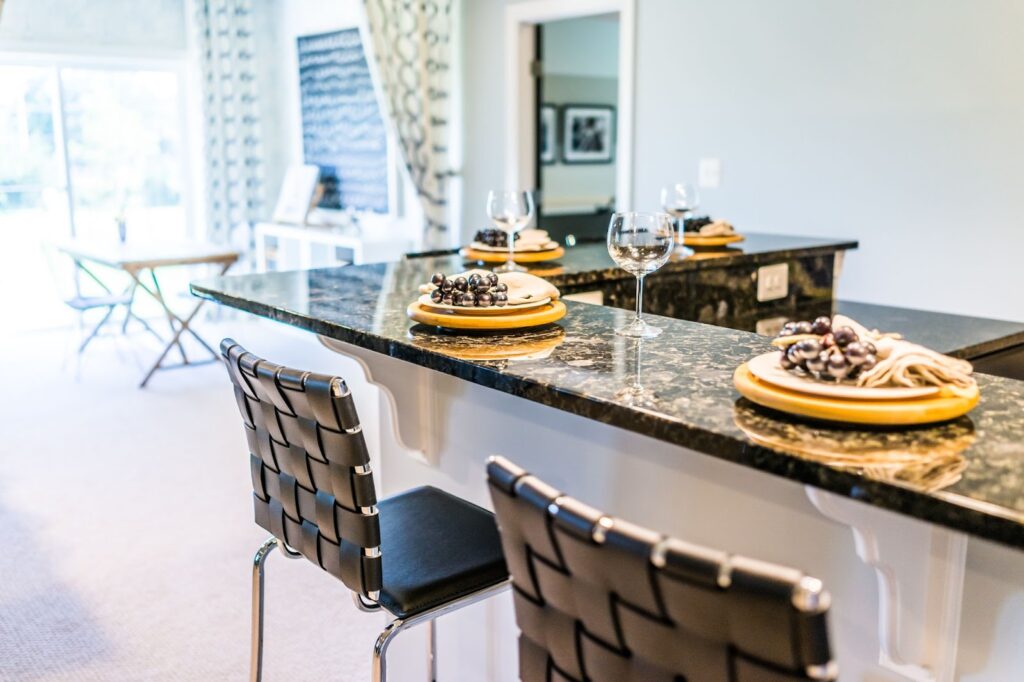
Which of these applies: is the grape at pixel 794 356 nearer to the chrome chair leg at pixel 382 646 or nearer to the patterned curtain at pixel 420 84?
the chrome chair leg at pixel 382 646

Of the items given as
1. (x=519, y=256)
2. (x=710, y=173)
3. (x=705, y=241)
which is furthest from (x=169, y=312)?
(x=705, y=241)

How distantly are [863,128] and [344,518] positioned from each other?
2.85m

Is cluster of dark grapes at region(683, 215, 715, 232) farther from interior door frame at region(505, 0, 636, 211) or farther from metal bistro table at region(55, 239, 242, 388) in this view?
metal bistro table at region(55, 239, 242, 388)

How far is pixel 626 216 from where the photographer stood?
1.72 meters

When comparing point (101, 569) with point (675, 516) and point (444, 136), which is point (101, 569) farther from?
point (444, 136)

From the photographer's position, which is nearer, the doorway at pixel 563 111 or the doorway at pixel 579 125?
the doorway at pixel 563 111

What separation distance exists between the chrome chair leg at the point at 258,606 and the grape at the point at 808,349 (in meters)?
1.10

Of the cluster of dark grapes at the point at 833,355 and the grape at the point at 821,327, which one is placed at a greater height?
the grape at the point at 821,327

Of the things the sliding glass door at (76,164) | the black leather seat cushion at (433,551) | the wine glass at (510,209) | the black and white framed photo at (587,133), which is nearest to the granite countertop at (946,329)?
the wine glass at (510,209)

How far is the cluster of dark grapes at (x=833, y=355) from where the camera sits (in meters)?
1.19

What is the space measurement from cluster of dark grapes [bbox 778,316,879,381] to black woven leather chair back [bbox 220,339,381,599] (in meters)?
0.65

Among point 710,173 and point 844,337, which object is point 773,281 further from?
point 844,337

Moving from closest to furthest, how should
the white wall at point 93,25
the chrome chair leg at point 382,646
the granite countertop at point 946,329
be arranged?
the chrome chair leg at point 382,646, the granite countertop at point 946,329, the white wall at point 93,25

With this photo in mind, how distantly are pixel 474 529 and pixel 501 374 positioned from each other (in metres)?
0.46
